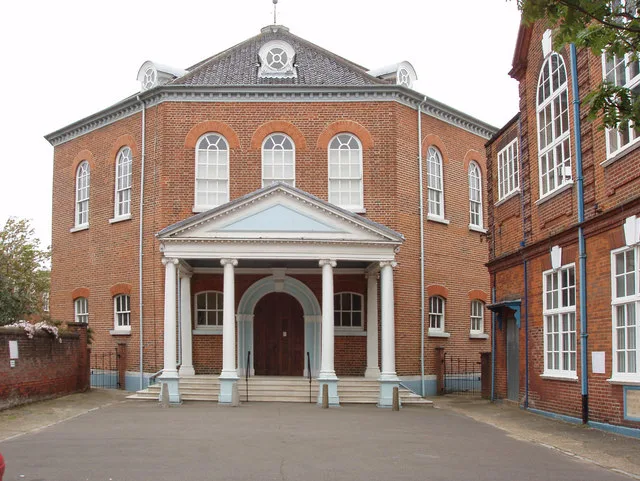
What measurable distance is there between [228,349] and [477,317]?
11.3 meters

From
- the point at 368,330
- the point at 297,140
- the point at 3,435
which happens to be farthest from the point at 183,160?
the point at 3,435

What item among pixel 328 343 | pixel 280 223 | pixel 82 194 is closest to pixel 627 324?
pixel 328 343

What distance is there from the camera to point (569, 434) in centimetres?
1496

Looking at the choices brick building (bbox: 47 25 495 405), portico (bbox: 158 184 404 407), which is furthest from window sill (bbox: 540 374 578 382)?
brick building (bbox: 47 25 495 405)

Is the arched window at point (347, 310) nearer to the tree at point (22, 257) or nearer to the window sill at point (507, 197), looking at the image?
the window sill at point (507, 197)

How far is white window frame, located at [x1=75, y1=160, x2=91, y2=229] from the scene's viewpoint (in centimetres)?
2906

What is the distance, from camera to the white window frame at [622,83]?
561 inches

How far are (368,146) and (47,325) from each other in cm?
1101

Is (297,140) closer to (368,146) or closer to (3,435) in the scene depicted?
(368,146)

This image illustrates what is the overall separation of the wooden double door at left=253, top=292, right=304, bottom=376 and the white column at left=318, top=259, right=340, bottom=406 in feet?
14.2

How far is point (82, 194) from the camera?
1155 inches

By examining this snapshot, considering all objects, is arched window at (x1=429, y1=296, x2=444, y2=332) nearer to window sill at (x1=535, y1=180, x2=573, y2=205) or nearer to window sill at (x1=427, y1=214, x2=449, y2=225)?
window sill at (x1=427, y1=214, x2=449, y2=225)

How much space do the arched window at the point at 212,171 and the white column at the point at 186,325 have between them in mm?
2788

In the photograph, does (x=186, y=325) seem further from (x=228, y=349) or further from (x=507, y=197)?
(x=507, y=197)
